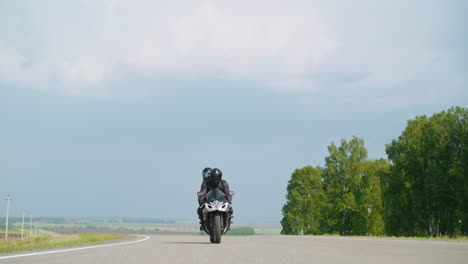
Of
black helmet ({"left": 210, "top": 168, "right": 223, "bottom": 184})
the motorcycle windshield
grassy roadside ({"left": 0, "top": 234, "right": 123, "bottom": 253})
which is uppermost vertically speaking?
black helmet ({"left": 210, "top": 168, "right": 223, "bottom": 184})

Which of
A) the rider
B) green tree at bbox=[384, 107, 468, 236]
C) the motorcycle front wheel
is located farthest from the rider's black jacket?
green tree at bbox=[384, 107, 468, 236]

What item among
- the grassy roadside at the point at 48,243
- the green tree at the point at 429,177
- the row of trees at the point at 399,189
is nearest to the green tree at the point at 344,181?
the row of trees at the point at 399,189

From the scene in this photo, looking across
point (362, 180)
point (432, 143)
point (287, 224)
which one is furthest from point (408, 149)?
point (287, 224)

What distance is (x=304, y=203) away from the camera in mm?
71125

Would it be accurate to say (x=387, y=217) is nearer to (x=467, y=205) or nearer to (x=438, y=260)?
(x=467, y=205)

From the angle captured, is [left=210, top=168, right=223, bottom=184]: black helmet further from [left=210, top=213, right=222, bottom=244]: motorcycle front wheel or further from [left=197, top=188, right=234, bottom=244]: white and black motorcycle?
[left=210, top=213, right=222, bottom=244]: motorcycle front wheel

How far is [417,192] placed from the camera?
51656 millimetres

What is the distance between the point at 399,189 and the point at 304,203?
18.6 metres

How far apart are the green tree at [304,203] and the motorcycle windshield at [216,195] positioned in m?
54.0

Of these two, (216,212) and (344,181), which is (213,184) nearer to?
(216,212)

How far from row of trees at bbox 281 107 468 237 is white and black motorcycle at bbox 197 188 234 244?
35987 mm

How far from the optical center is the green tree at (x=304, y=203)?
69438 mm

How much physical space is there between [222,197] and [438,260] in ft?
25.4

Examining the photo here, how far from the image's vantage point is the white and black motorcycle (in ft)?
53.4
